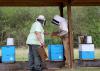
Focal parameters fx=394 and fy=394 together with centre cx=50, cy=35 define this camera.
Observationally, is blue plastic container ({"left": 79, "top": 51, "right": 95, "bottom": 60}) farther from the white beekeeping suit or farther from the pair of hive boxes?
the white beekeeping suit

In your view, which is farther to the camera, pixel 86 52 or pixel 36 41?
pixel 86 52

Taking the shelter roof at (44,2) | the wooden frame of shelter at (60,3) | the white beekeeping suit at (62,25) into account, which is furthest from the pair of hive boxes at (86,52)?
the shelter roof at (44,2)

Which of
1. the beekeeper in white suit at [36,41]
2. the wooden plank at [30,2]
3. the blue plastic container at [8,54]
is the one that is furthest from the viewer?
the wooden plank at [30,2]

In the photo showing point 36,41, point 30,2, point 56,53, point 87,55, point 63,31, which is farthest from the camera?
point 30,2

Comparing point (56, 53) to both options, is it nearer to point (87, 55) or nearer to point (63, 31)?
point (63, 31)

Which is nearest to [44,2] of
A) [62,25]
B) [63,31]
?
[62,25]

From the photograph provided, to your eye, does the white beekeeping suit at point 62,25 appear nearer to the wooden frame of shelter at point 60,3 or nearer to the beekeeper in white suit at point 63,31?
the beekeeper in white suit at point 63,31

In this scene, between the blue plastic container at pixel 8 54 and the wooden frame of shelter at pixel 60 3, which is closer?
the wooden frame of shelter at pixel 60 3

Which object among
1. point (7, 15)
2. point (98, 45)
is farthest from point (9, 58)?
point (7, 15)

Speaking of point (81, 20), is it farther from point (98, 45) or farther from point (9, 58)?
point (9, 58)

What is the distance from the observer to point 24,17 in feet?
116

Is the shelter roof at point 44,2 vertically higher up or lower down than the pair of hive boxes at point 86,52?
higher up

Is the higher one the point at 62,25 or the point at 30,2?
the point at 30,2

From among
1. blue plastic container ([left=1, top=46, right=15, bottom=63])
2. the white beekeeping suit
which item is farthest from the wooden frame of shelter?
blue plastic container ([left=1, top=46, right=15, bottom=63])
